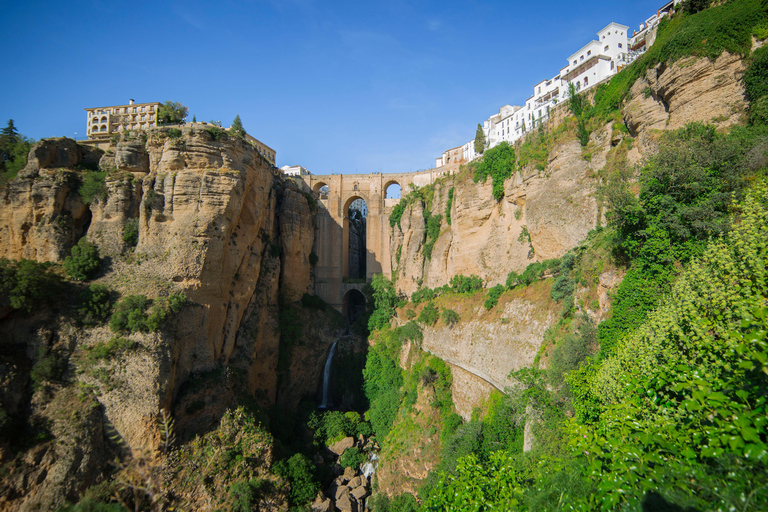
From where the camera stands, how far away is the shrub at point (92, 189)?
2108 cm

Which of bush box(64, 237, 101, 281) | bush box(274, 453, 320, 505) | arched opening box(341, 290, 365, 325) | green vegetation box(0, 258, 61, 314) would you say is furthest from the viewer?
arched opening box(341, 290, 365, 325)

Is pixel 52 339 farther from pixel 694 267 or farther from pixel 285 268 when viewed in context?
pixel 694 267

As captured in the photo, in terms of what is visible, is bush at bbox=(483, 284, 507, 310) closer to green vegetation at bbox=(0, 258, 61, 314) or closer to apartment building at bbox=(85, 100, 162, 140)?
green vegetation at bbox=(0, 258, 61, 314)

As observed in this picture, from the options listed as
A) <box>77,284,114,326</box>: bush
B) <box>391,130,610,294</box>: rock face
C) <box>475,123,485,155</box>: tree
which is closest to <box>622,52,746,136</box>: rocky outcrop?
<box>391,130,610,294</box>: rock face

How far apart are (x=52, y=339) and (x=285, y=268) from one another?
15663mm

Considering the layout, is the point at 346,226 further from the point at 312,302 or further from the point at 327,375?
the point at 327,375

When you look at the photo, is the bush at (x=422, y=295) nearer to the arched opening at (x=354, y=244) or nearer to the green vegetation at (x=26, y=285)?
the arched opening at (x=354, y=244)

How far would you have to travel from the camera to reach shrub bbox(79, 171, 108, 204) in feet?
69.1

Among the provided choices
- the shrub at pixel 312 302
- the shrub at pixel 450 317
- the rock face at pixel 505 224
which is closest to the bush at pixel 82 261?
the shrub at pixel 312 302

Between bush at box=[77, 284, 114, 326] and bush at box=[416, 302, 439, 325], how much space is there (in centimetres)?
1882

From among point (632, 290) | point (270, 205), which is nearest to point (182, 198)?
point (270, 205)

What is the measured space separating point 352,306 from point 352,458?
18541 millimetres

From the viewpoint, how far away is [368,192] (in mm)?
38750

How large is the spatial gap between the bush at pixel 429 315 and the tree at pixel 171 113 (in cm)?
2147
